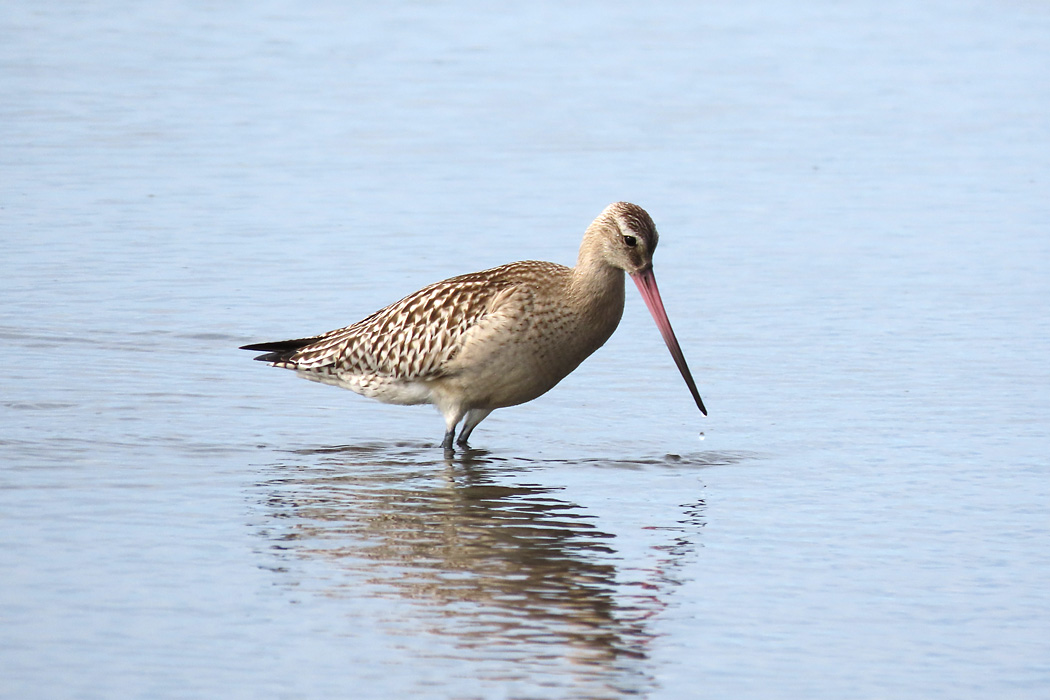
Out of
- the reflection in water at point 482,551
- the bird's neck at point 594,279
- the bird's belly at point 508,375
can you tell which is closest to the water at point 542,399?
the reflection in water at point 482,551

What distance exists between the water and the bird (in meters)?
0.31

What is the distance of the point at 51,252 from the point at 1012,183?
7.36 m

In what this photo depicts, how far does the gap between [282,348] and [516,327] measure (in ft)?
5.12

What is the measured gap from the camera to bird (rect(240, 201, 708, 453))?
9125mm

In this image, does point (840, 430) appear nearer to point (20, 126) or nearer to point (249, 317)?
point (249, 317)

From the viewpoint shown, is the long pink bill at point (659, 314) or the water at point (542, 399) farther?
the long pink bill at point (659, 314)

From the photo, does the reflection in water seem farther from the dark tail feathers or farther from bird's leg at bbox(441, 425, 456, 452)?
the dark tail feathers

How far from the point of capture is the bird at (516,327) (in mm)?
9125

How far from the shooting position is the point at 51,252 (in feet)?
42.8

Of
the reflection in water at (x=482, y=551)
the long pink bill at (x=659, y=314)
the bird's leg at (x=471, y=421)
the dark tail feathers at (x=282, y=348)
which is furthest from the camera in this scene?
the dark tail feathers at (x=282, y=348)

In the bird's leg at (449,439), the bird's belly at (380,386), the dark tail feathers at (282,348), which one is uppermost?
the dark tail feathers at (282,348)

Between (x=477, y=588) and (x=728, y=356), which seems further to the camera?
(x=728, y=356)

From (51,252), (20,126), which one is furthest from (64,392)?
(20,126)

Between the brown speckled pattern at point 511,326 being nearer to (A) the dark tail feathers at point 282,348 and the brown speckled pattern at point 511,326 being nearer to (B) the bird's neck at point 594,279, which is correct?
(B) the bird's neck at point 594,279
